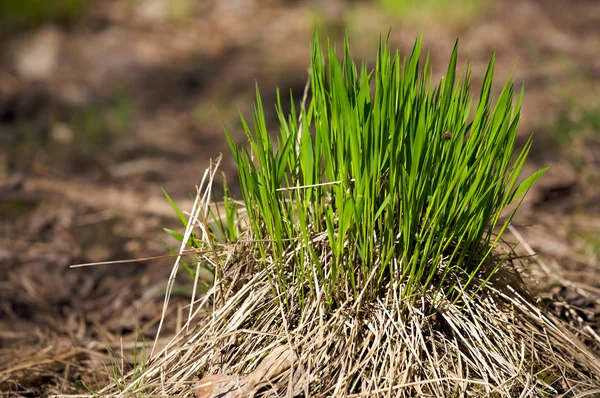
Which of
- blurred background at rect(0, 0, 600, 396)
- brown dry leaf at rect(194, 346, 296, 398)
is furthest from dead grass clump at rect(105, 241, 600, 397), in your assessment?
blurred background at rect(0, 0, 600, 396)

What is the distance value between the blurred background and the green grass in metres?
0.19

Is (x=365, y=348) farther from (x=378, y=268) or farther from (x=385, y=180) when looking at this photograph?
(x=385, y=180)

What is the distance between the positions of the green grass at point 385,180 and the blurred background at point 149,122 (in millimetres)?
192

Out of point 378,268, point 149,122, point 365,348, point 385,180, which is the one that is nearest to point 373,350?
point 365,348

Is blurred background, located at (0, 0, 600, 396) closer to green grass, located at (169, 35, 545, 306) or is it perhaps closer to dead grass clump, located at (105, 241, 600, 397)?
green grass, located at (169, 35, 545, 306)

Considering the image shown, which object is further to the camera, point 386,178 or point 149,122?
point 149,122

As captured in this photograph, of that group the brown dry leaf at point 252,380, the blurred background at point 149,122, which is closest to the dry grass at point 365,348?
the brown dry leaf at point 252,380

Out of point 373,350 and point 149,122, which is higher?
point 373,350

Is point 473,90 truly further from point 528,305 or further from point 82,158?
point 528,305

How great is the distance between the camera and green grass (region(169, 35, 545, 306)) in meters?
1.29

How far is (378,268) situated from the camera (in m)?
1.39

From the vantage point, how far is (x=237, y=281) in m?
1.49

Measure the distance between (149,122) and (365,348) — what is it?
331 cm

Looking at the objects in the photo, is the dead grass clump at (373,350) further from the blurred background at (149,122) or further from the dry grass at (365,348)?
the blurred background at (149,122)
